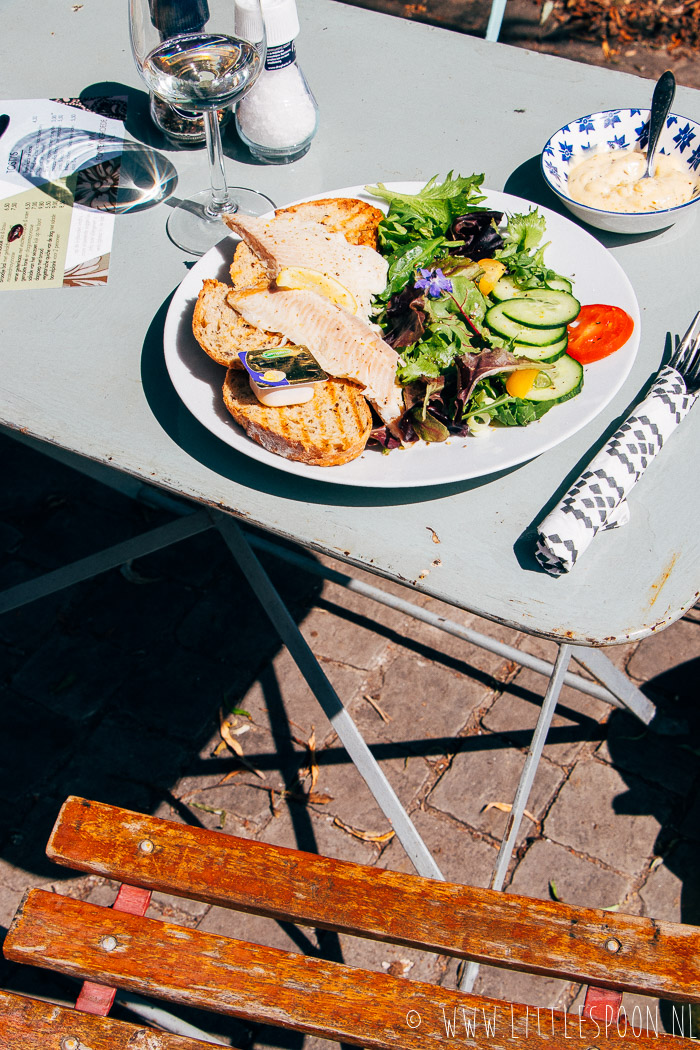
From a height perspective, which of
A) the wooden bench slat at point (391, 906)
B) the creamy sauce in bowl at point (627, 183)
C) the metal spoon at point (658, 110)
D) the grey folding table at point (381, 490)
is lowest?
the wooden bench slat at point (391, 906)

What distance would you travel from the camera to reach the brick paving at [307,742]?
2488mm

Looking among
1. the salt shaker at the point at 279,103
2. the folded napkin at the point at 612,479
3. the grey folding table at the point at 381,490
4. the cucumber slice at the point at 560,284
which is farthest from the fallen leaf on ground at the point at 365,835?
the salt shaker at the point at 279,103

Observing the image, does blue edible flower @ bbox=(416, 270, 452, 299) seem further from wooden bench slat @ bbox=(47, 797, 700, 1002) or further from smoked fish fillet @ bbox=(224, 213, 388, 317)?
wooden bench slat @ bbox=(47, 797, 700, 1002)

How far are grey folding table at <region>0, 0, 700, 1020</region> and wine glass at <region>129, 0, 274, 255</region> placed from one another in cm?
7

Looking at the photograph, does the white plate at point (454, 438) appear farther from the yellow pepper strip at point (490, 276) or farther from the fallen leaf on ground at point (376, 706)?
the fallen leaf on ground at point (376, 706)

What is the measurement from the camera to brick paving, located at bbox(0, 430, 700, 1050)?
2.49 metres

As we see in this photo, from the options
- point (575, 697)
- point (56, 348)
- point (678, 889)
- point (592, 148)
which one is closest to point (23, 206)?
point (56, 348)

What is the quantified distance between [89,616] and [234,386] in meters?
1.84

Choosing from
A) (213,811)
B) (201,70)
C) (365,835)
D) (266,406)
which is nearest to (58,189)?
(201,70)

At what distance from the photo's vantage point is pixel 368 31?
8.33ft

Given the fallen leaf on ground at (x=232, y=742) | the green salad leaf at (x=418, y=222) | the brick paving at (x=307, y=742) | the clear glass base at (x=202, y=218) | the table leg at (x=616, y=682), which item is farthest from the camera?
the fallen leaf on ground at (x=232, y=742)

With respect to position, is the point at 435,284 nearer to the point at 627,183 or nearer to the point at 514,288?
the point at 514,288

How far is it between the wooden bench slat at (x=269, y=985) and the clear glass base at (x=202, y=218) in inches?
56.9

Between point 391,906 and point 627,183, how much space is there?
1.65 m
